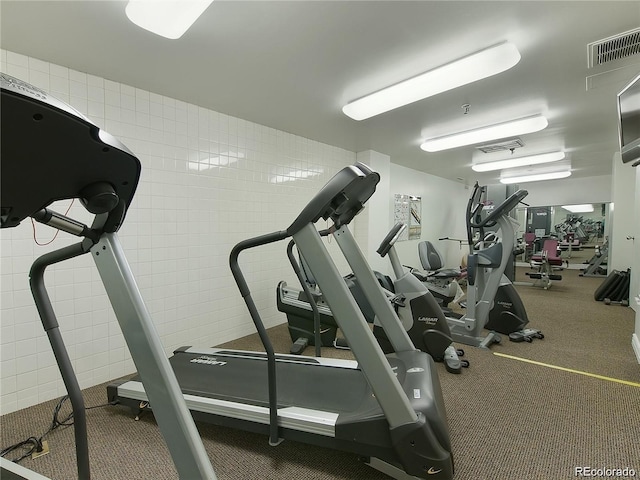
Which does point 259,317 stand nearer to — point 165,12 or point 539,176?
point 165,12

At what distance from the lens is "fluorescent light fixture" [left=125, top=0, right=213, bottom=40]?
1.49 m

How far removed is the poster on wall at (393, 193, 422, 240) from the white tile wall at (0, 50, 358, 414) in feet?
7.69

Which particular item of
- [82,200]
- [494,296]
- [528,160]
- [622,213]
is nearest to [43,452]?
[82,200]

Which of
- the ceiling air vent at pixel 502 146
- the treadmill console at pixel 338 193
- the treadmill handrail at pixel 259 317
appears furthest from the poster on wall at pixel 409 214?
the treadmill handrail at pixel 259 317

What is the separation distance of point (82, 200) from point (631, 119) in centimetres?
286

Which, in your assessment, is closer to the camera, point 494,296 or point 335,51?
point 335,51

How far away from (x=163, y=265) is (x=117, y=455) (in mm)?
1542

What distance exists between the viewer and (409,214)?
20.0ft

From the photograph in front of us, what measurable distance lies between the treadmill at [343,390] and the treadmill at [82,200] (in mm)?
715

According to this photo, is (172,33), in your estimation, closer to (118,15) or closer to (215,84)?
(118,15)

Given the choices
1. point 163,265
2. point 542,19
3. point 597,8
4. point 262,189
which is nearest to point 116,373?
point 163,265

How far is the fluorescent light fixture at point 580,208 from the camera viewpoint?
793cm

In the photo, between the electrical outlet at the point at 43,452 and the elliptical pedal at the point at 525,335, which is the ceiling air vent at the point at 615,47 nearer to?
the elliptical pedal at the point at 525,335

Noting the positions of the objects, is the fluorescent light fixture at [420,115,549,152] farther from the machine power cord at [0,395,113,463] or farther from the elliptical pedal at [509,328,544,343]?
the machine power cord at [0,395,113,463]
